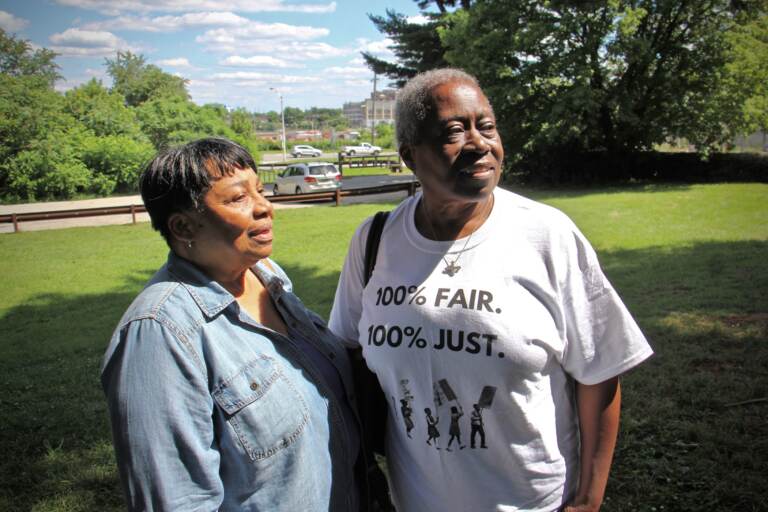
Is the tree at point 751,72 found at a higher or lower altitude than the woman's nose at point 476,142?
higher

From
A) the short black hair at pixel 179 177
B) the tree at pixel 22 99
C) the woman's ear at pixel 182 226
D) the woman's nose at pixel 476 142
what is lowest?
the woman's ear at pixel 182 226

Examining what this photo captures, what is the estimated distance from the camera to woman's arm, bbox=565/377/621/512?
181cm

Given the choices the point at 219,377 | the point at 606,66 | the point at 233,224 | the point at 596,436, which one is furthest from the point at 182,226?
the point at 606,66

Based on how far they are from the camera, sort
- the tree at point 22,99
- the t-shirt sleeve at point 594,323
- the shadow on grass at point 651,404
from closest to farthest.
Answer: the t-shirt sleeve at point 594,323 < the shadow on grass at point 651,404 < the tree at point 22,99

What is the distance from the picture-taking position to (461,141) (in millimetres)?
1830

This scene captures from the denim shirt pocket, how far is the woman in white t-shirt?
1.07 feet

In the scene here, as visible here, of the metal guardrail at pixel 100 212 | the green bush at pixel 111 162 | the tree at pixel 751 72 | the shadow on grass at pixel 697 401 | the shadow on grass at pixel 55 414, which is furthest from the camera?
the green bush at pixel 111 162

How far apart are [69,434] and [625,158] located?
2592 cm

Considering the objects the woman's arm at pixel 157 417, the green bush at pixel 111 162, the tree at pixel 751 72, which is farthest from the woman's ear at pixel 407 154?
the green bush at pixel 111 162

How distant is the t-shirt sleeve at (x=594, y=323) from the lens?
1.71 metres

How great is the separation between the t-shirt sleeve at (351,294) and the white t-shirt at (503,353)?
1.02 ft

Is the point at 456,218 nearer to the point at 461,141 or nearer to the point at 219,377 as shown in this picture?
the point at 461,141

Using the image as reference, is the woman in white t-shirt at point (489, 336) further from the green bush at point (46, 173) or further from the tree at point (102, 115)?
the tree at point (102, 115)

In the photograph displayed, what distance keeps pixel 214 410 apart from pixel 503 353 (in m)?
0.84
